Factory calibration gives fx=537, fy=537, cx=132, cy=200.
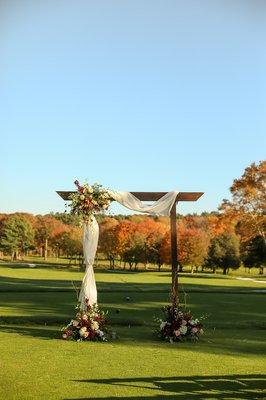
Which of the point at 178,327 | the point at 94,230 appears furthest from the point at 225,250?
the point at 94,230

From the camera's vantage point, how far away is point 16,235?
94.1 m

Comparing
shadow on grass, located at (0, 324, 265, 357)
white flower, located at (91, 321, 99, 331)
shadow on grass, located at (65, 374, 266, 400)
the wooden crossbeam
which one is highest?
the wooden crossbeam

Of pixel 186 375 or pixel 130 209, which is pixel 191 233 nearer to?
pixel 130 209

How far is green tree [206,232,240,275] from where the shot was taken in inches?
2899

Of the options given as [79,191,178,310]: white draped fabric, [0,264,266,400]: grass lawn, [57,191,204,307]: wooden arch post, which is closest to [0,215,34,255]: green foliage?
[0,264,266,400]: grass lawn

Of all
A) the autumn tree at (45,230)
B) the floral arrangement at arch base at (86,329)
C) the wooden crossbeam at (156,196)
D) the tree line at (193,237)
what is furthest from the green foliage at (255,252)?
the floral arrangement at arch base at (86,329)

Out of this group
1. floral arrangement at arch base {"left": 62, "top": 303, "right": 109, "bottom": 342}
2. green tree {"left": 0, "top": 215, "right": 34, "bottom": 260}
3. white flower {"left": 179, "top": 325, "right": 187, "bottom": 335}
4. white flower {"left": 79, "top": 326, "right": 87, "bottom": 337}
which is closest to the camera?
white flower {"left": 79, "top": 326, "right": 87, "bottom": 337}

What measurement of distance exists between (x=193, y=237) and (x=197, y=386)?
2300 inches

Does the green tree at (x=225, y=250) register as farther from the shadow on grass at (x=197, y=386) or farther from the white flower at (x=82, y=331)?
the shadow on grass at (x=197, y=386)

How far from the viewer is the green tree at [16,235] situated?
3681 inches

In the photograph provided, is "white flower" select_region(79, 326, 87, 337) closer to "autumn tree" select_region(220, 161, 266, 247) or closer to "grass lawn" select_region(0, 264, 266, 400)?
"grass lawn" select_region(0, 264, 266, 400)

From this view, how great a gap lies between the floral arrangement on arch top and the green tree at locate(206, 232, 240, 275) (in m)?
58.5

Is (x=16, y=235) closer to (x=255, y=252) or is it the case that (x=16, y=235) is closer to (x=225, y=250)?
(x=225, y=250)

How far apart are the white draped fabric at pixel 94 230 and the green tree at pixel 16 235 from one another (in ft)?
259
